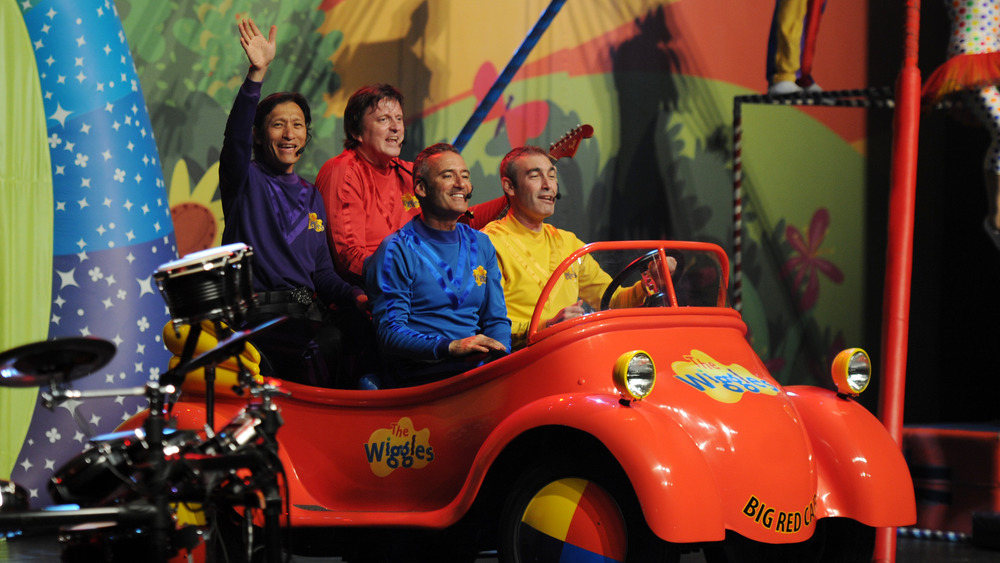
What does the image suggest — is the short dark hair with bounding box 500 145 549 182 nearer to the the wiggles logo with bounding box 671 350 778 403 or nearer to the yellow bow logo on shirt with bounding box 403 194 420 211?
the yellow bow logo on shirt with bounding box 403 194 420 211

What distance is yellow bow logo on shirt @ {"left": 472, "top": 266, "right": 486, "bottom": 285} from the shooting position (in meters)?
3.25

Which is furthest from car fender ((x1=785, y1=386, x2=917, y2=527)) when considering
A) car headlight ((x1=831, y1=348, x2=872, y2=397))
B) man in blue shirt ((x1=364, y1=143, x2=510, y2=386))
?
man in blue shirt ((x1=364, y1=143, x2=510, y2=386))

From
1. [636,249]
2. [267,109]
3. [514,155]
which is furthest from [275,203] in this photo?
[636,249]

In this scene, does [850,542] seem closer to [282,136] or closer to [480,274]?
[480,274]

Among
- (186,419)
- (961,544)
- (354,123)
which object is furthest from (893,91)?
(186,419)

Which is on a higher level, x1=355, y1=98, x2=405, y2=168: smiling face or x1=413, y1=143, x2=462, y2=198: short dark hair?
x1=355, y1=98, x2=405, y2=168: smiling face

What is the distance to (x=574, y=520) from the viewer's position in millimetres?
2494

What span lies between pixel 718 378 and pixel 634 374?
34 centimetres

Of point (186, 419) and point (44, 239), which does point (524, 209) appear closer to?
point (186, 419)

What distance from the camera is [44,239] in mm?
4242

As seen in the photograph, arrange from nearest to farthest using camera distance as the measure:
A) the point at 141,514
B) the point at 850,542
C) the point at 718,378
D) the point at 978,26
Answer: the point at 141,514
the point at 718,378
the point at 850,542
the point at 978,26

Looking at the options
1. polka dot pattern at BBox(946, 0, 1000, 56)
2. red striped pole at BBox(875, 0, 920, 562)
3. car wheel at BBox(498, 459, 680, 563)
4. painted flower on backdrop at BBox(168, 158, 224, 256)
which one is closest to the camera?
car wheel at BBox(498, 459, 680, 563)

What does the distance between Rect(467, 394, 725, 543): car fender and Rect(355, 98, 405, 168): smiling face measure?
1.71m

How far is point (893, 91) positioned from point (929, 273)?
224cm
